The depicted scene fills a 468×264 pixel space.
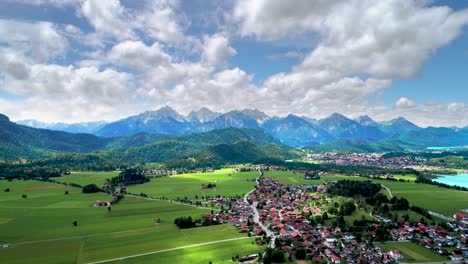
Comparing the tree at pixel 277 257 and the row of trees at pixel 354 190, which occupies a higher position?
the row of trees at pixel 354 190

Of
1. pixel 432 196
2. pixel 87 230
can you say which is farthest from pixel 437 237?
pixel 87 230

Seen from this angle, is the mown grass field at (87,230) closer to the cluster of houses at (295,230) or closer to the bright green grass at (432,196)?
the cluster of houses at (295,230)

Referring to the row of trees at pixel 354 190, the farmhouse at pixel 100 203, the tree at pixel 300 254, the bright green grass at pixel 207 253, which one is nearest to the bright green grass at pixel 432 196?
the row of trees at pixel 354 190

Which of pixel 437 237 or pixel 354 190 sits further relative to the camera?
pixel 354 190

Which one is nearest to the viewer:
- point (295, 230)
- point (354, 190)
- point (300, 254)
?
point (300, 254)

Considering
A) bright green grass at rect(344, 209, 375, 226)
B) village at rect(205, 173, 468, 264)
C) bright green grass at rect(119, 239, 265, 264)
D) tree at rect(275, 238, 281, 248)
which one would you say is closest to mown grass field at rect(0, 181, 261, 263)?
bright green grass at rect(119, 239, 265, 264)

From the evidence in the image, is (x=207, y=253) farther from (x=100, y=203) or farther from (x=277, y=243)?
(x=100, y=203)

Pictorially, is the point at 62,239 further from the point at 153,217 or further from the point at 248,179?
the point at 248,179

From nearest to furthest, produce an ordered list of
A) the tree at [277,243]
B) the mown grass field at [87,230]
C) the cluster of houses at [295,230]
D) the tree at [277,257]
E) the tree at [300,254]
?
the tree at [277,257], the tree at [300,254], the cluster of houses at [295,230], the mown grass field at [87,230], the tree at [277,243]
